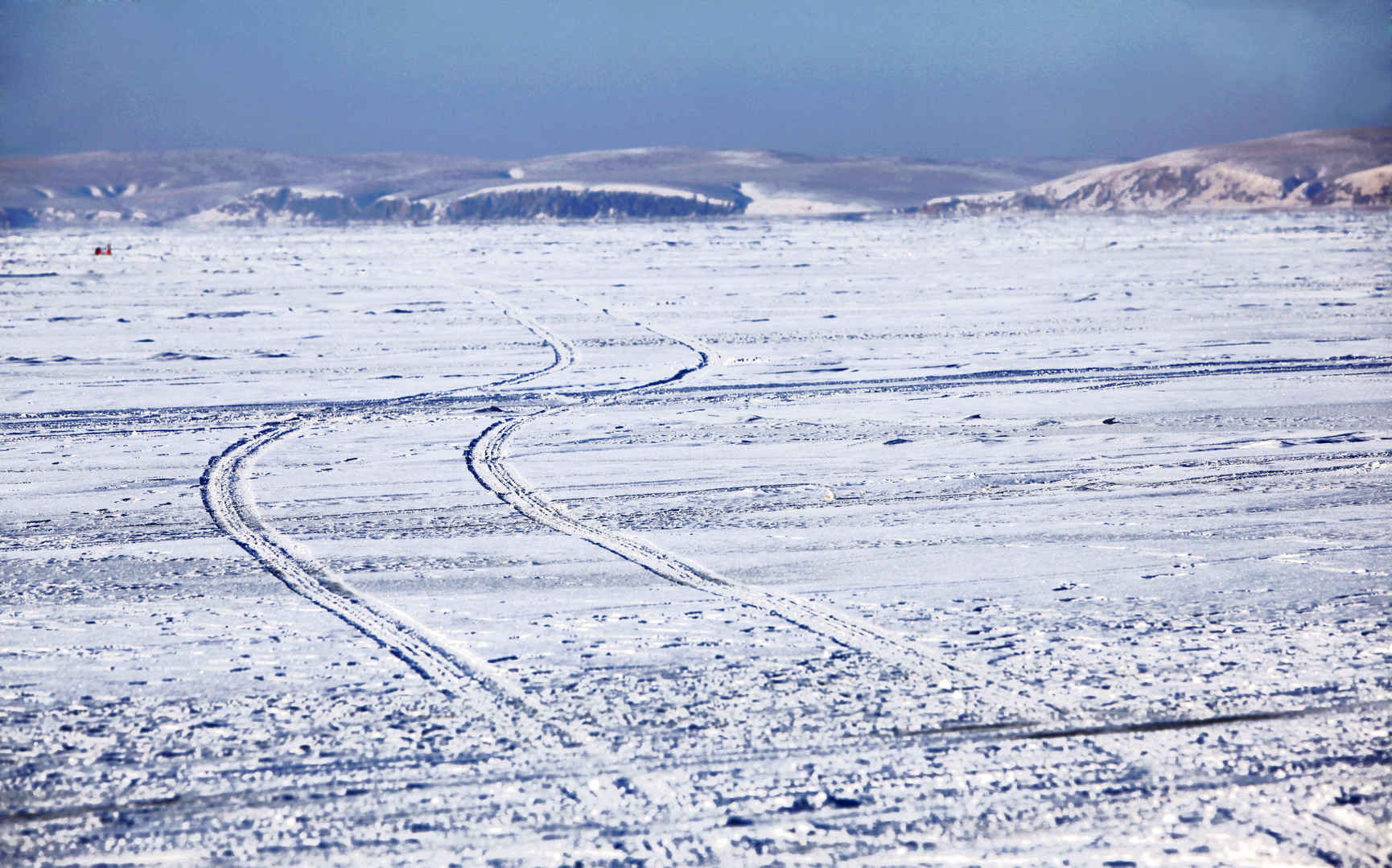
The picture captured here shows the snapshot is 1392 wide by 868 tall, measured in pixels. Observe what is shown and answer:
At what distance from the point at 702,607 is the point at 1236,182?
7007 centimetres

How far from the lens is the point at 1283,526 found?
5375 mm

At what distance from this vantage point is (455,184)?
314 feet

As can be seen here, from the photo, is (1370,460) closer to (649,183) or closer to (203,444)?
(203,444)

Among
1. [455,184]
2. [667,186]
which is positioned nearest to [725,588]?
[667,186]

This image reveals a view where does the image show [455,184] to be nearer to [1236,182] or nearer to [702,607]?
[1236,182]

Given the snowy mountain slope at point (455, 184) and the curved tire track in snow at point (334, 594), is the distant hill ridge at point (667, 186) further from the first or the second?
the curved tire track in snow at point (334, 594)

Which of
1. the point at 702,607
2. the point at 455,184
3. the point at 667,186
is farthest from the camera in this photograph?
the point at 455,184

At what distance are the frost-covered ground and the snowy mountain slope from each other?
5827 cm

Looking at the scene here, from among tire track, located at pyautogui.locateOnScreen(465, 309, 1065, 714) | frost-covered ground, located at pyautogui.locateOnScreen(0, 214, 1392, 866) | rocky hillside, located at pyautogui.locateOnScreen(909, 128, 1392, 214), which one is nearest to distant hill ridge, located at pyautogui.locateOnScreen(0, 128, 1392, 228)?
rocky hillside, located at pyautogui.locateOnScreen(909, 128, 1392, 214)

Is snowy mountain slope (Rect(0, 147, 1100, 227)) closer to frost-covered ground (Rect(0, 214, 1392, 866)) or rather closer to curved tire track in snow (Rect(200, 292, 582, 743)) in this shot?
frost-covered ground (Rect(0, 214, 1392, 866))

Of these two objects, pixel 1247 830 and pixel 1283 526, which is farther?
pixel 1283 526

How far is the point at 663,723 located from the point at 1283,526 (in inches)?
129

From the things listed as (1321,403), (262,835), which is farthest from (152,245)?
(262,835)

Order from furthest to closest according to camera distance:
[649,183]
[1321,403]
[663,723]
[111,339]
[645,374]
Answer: [649,183] → [111,339] → [645,374] → [1321,403] → [663,723]
